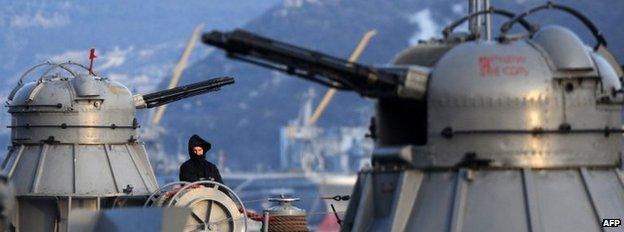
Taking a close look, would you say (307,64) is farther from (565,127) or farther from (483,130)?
(565,127)

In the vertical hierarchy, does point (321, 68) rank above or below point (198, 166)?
below

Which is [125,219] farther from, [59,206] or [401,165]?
[59,206]

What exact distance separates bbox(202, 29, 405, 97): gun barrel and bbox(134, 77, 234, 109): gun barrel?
43.6 ft

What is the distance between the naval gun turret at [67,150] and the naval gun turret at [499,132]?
40.7ft

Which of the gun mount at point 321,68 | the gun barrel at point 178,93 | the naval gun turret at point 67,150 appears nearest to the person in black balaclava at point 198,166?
the naval gun turret at point 67,150

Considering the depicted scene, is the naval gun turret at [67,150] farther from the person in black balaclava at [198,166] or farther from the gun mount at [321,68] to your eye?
the gun mount at [321,68]

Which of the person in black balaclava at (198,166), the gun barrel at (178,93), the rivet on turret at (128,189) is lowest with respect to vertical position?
the person in black balaclava at (198,166)

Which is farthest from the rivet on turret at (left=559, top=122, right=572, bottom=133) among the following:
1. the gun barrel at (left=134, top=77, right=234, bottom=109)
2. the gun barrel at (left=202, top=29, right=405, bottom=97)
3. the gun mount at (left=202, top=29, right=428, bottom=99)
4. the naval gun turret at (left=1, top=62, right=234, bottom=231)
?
the gun barrel at (left=134, top=77, right=234, bottom=109)

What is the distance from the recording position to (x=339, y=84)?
17203 mm

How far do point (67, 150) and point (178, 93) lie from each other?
1.66m

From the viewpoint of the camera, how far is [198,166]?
2747cm

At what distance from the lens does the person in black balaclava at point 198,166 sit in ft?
89.6

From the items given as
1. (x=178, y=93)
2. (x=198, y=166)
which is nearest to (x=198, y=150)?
(x=198, y=166)

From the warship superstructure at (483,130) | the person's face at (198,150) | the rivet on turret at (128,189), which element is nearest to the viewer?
the warship superstructure at (483,130)
